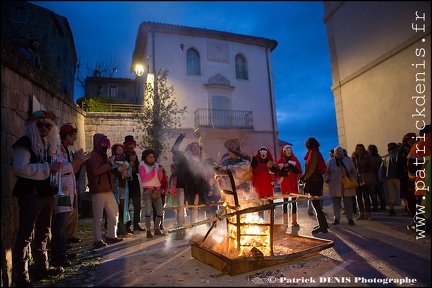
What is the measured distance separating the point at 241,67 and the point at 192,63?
14.0 ft

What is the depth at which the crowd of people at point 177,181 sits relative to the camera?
3482mm

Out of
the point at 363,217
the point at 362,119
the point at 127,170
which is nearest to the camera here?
the point at 127,170

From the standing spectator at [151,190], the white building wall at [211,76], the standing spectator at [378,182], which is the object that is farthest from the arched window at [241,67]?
the standing spectator at [151,190]

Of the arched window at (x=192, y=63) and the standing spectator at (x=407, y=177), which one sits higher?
the arched window at (x=192, y=63)

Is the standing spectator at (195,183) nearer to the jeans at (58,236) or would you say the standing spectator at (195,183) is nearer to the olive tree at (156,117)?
the jeans at (58,236)

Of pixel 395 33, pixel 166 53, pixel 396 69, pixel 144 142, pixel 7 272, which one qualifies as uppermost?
pixel 166 53

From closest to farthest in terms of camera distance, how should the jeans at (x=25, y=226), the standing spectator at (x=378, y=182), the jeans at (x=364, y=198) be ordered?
the jeans at (x=25, y=226) → the jeans at (x=364, y=198) → the standing spectator at (x=378, y=182)

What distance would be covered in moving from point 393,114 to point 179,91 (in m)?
14.5

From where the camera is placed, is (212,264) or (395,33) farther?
(395,33)

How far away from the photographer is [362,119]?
1009 cm

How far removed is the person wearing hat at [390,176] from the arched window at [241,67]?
52.7ft

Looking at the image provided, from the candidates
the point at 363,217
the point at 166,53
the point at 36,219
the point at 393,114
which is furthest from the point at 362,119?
the point at 166,53

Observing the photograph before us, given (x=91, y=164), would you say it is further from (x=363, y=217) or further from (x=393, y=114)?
(x=393, y=114)

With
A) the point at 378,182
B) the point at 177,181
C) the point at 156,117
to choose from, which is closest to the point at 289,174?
the point at 177,181
